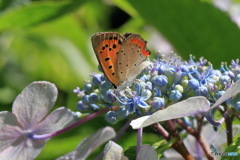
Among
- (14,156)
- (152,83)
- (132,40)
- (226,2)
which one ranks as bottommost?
(14,156)

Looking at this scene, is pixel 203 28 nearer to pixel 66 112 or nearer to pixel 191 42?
pixel 191 42

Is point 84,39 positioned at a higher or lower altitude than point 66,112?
higher

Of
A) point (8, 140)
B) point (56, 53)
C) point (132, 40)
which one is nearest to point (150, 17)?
point (132, 40)

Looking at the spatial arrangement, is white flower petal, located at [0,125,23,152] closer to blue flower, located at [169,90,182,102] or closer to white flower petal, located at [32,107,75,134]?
white flower petal, located at [32,107,75,134]

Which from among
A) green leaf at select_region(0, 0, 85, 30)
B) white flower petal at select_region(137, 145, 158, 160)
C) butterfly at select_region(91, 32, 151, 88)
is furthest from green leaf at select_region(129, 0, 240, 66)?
white flower petal at select_region(137, 145, 158, 160)

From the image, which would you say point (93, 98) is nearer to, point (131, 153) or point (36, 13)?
point (131, 153)
